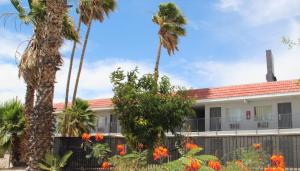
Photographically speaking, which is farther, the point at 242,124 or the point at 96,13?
the point at 96,13

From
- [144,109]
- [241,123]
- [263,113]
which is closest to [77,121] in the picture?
[144,109]

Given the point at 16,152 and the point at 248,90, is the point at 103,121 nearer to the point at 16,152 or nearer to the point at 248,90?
the point at 248,90

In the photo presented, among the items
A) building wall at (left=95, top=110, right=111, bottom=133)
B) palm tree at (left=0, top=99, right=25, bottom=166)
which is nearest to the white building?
building wall at (left=95, top=110, right=111, bottom=133)

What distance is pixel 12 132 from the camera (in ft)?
81.0

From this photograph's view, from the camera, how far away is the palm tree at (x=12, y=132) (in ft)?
80.7

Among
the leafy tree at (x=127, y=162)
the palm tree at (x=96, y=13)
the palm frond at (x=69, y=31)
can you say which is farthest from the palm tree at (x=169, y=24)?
the leafy tree at (x=127, y=162)

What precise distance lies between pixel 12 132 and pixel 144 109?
8761 millimetres

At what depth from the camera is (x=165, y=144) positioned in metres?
18.9

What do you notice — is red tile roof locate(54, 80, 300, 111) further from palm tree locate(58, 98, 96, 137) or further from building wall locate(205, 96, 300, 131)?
palm tree locate(58, 98, 96, 137)

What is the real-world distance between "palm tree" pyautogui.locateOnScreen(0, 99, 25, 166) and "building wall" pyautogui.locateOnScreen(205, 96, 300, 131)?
14223 mm

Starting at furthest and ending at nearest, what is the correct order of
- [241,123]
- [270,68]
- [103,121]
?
[103,121] < [270,68] < [241,123]

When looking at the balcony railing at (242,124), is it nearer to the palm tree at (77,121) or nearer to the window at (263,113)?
the window at (263,113)

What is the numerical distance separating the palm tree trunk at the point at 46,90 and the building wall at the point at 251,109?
2069 cm

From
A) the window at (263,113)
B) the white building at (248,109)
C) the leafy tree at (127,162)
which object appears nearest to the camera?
the leafy tree at (127,162)
